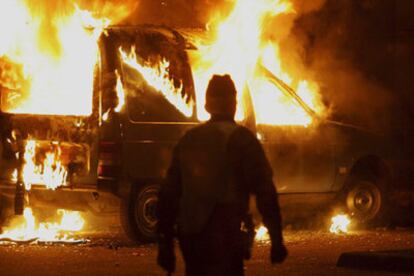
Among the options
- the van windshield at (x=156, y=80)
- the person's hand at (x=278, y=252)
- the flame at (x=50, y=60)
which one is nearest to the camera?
the person's hand at (x=278, y=252)

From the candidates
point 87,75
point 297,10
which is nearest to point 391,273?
point 87,75

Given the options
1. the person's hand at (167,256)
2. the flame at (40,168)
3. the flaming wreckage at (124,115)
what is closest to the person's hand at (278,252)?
the person's hand at (167,256)

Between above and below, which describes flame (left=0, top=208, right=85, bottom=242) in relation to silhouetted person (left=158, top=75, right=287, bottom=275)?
below

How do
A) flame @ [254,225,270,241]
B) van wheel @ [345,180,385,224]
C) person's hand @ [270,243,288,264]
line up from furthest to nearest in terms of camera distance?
van wheel @ [345,180,385,224] → flame @ [254,225,270,241] → person's hand @ [270,243,288,264]

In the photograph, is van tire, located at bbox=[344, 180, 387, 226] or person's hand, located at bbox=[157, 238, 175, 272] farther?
van tire, located at bbox=[344, 180, 387, 226]

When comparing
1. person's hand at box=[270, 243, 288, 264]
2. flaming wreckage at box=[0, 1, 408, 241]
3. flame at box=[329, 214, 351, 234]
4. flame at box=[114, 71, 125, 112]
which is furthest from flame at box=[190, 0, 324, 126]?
person's hand at box=[270, 243, 288, 264]

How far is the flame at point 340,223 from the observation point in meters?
13.0

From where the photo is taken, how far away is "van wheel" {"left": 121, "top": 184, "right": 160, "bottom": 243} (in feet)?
36.7

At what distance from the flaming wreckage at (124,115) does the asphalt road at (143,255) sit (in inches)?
19.5

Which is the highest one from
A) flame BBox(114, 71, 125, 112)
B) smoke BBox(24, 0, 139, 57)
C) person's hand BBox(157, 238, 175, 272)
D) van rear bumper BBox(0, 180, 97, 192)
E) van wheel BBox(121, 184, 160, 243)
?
smoke BBox(24, 0, 139, 57)

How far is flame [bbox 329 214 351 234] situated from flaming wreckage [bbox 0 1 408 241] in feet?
2.47

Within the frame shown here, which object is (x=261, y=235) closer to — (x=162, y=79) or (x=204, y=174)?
(x=162, y=79)

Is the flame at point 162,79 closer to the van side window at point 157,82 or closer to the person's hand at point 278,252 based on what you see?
the van side window at point 157,82

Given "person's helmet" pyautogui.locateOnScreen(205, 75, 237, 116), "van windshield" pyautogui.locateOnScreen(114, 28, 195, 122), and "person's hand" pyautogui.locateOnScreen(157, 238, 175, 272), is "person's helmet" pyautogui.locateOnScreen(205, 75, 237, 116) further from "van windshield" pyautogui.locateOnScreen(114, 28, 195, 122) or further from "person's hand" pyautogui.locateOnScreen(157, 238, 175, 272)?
"van windshield" pyautogui.locateOnScreen(114, 28, 195, 122)
